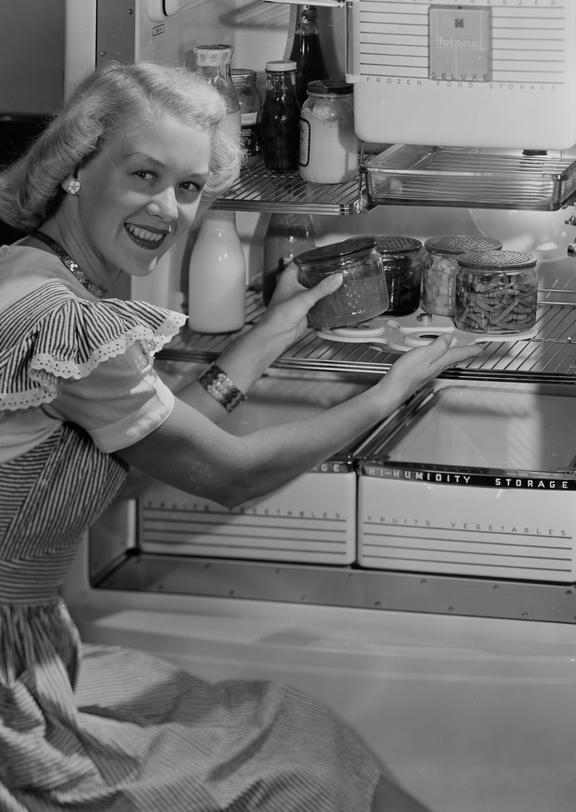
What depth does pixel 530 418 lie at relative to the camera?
2242 millimetres

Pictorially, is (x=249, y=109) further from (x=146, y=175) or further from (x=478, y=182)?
(x=146, y=175)

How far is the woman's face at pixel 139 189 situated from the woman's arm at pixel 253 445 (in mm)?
229

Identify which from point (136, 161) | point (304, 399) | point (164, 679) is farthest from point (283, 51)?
point (164, 679)

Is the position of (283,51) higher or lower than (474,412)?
higher

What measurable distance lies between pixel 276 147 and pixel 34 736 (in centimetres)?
103

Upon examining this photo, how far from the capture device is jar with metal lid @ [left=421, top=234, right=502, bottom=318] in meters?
2.03

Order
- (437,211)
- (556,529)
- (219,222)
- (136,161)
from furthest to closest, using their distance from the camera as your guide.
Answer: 1. (437,211)
2. (219,222)
3. (556,529)
4. (136,161)

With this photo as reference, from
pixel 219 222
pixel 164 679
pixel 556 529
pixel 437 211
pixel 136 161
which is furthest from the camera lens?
pixel 437 211

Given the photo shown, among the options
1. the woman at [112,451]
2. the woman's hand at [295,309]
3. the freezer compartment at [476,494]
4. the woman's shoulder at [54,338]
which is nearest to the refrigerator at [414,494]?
the freezer compartment at [476,494]

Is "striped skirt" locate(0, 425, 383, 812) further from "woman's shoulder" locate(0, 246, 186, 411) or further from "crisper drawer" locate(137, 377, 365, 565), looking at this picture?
"crisper drawer" locate(137, 377, 365, 565)

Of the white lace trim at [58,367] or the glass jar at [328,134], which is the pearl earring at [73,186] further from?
the glass jar at [328,134]

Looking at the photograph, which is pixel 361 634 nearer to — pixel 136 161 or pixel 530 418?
pixel 530 418

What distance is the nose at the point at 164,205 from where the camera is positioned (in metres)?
1.62

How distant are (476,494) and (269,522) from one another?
1.16 feet
